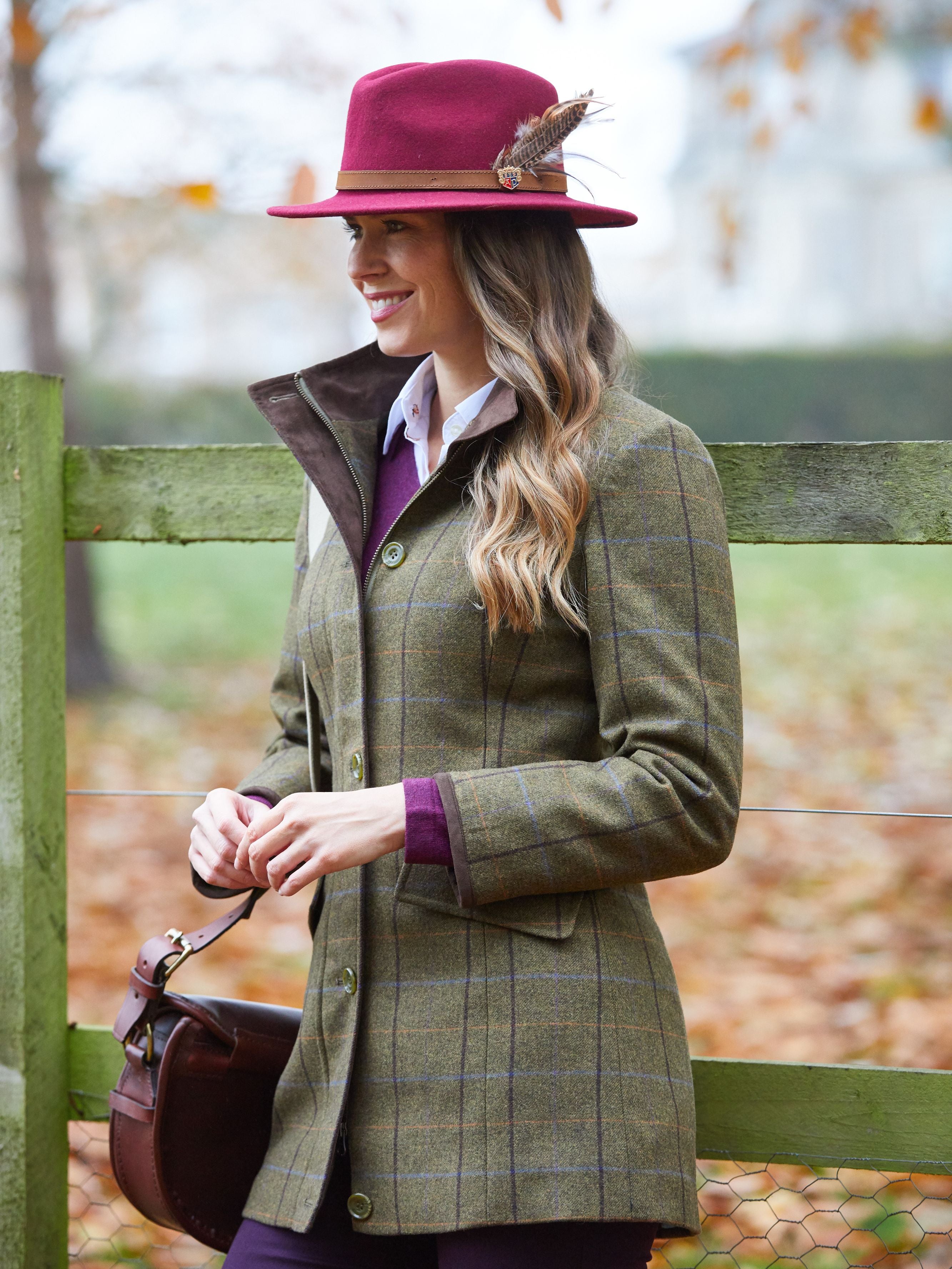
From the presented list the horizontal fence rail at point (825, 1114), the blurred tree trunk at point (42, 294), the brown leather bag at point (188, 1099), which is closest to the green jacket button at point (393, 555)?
the brown leather bag at point (188, 1099)

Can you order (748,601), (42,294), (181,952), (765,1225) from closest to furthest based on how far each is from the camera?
(181,952), (765,1225), (42,294), (748,601)

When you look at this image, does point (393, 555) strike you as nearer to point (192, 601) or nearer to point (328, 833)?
point (328, 833)

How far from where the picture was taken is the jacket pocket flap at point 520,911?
1.43 metres

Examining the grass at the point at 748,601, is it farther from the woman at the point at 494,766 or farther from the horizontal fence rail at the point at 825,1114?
the woman at the point at 494,766

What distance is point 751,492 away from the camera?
1736 mm

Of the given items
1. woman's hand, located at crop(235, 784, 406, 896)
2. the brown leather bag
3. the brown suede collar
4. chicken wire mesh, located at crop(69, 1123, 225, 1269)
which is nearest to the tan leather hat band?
the brown suede collar

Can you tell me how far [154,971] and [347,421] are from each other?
0.81 metres

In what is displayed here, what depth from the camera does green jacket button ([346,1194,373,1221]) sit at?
1449mm

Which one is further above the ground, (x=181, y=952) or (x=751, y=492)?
(x=751, y=492)

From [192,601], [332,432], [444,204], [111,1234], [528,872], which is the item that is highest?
[444,204]

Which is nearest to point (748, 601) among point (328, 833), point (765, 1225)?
point (765, 1225)

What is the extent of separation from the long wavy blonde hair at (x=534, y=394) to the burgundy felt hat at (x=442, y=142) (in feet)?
0.18

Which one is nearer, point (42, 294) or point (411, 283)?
point (411, 283)

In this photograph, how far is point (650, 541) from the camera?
1.42 metres
